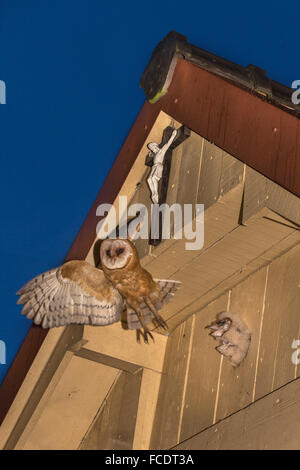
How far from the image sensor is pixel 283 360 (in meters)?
1.97

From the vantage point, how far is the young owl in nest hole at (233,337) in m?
2.20

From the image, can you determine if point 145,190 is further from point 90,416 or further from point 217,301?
point 90,416

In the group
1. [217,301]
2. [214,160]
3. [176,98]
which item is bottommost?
[217,301]

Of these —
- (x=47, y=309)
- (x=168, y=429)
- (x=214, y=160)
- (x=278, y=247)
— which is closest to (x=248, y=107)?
(x=214, y=160)

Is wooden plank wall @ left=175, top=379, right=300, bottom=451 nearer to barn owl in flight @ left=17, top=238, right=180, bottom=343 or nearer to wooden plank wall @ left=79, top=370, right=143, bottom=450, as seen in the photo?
barn owl in flight @ left=17, top=238, right=180, bottom=343

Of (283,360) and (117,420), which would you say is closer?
(283,360)

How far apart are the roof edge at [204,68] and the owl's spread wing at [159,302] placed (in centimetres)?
66

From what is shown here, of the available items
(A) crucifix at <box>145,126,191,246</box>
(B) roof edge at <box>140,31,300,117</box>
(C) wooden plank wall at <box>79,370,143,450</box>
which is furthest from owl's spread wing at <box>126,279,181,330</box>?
(B) roof edge at <box>140,31,300,117</box>

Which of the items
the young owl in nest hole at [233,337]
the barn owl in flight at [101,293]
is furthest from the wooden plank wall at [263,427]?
the barn owl in flight at [101,293]

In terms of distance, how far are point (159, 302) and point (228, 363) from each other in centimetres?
30

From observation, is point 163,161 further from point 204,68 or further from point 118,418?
point 118,418

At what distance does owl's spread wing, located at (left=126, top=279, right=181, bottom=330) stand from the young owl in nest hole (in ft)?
0.58

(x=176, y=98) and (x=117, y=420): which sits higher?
(x=176, y=98)

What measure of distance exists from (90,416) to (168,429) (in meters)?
0.40
